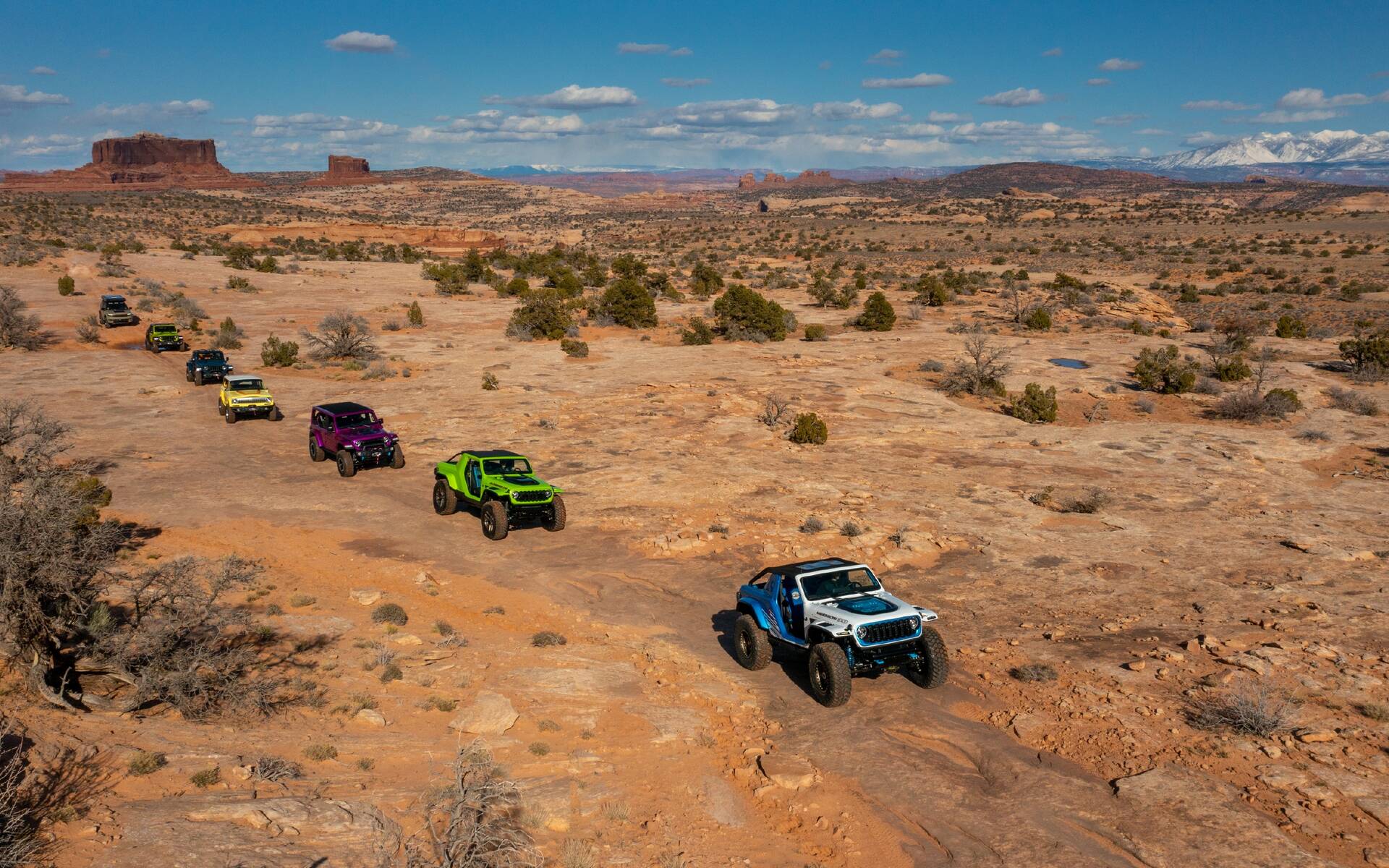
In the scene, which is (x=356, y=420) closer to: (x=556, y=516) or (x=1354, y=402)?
(x=556, y=516)

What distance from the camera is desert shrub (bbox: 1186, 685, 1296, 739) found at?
9.27 meters

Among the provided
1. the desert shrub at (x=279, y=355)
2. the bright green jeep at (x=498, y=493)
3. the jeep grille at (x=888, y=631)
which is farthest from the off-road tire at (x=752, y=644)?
the desert shrub at (x=279, y=355)

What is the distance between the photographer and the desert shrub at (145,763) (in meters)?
7.62

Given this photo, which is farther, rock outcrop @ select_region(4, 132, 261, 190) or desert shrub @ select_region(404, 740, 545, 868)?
rock outcrop @ select_region(4, 132, 261, 190)

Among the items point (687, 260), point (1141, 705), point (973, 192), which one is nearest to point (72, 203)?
point (687, 260)

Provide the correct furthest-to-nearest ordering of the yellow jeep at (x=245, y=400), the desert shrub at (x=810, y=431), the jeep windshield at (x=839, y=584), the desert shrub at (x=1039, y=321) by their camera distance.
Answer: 1. the desert shrub at (x=1039, y=321)
2. the yellow jeep at (x=245, y=400)
3. the desert shrub at (x=810, y=431)
4. the jeep windshield at (x=839, y=584)

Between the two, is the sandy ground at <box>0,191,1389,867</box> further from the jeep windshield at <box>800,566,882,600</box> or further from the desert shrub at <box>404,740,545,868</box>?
the jeep windshield at <box>800,566,882,600</box>

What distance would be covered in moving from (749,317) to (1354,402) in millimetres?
23975

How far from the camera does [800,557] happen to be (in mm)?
15648

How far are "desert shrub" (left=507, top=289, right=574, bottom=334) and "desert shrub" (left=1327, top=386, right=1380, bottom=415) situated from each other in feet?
102

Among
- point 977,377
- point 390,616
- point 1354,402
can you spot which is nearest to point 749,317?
point 977,377

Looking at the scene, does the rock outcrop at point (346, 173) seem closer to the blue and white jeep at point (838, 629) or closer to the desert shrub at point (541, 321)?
the desert shrub at point (541, 321)

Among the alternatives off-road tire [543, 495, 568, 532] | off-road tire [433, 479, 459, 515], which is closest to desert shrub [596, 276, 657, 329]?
off-road tire [433, 479, 459, 515]

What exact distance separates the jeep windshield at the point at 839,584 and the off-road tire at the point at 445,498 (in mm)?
9275
